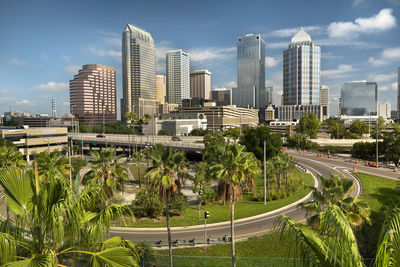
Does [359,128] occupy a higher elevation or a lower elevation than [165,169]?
higher

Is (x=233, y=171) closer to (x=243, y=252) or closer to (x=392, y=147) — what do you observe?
(x=243, y=252)

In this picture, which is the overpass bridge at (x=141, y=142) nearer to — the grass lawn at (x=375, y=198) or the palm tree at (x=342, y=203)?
the grass lawn at (x=375, y=198)

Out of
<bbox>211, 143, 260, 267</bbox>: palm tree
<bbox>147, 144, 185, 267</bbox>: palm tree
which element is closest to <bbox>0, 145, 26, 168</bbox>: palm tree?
<bbox>147, 144, 185, 267</bbox>: palm tree

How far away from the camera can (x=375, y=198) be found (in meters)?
31.2

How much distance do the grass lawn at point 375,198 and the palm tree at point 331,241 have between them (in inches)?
639

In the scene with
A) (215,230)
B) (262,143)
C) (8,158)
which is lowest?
(215,230)

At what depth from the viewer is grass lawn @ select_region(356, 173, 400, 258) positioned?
60.2 ft

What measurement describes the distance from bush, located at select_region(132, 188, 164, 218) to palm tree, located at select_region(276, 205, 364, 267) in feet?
88.1

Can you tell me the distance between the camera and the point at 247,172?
17.3m

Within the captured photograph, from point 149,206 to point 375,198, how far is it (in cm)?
2788

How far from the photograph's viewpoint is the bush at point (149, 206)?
30.6 m

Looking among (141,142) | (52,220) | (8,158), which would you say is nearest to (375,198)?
(52,220)

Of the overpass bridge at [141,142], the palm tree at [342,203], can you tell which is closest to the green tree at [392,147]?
the overpass bridge at [141,142]

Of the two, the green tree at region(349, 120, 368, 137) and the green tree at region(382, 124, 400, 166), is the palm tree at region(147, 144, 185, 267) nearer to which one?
the green tree at region(382, 124, 400, 166)
